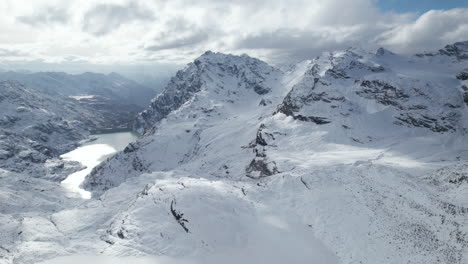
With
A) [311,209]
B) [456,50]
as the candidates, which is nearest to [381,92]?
[456,50]

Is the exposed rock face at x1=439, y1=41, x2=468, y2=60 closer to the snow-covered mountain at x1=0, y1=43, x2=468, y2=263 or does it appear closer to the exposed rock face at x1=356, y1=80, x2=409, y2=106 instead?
the exposed rock face at x1=356, y1=80, x2=409, y2=106

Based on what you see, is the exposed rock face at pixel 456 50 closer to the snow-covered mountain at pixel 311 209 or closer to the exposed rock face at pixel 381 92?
the exposed rock face at pixel 381 92

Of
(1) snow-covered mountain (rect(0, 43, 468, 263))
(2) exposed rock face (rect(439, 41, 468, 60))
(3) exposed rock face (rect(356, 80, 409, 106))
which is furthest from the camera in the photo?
(2) exposed rock face (rect(439, 41, 468, 60))

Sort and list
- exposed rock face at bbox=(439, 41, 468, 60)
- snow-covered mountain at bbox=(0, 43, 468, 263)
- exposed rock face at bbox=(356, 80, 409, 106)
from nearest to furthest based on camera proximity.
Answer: snow-covered mountain at bbox=(0, 43, 468, 263), exposed rock face at bbox=(356, 80, 409, 106), exposed rock face at bbox=(439, 41, 468, 60)

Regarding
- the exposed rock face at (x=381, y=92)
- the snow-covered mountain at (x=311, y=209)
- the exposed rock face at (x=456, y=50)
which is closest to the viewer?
the snow-covered mountain at (x=311, y=209)

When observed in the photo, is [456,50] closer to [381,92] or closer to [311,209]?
[381,92]

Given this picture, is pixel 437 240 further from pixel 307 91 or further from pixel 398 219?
pixel 307 91

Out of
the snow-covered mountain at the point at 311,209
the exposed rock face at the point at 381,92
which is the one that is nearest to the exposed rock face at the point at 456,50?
the exposed rock face at the point at 381,92

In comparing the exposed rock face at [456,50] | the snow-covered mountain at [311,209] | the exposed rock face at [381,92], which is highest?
the exposed rock face at [456,50]

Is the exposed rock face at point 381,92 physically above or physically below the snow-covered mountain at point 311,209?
above

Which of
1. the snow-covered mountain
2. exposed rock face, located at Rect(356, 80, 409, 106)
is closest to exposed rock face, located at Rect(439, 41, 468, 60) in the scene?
exposed rock face, located at Rect(356, 80, 409, 106)

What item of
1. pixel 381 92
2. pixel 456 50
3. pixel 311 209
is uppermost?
pixel 456 50
